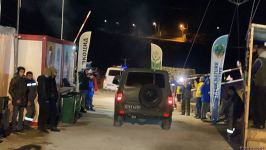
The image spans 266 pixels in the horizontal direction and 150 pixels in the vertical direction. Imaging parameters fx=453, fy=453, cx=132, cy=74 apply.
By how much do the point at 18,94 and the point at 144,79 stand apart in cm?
441

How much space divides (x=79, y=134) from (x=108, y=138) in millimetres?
919

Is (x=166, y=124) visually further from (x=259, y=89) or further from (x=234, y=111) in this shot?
(x=259, y=89)

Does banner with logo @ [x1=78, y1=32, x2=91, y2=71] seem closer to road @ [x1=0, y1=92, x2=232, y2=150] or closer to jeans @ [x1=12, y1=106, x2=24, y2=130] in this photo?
road @ [x1=0, y1=92, x2=232, y2=150]

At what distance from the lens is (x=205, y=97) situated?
1888cm

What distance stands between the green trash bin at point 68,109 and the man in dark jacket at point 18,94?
7.52 feet

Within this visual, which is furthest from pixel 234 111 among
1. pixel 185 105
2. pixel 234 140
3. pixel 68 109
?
pixel 185 105

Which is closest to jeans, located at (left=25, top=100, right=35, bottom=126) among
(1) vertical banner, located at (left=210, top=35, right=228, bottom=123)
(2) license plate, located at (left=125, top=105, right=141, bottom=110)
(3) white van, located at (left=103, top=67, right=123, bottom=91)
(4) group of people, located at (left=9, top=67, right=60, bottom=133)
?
(4) group of people, located at (left=9, top=67, right=60, bottom=133)

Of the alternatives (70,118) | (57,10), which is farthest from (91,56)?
(70,118)

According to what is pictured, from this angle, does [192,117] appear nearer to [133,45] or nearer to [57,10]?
[57,10]

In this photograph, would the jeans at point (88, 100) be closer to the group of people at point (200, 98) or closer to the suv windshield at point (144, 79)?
the group of people at point (200, 98)

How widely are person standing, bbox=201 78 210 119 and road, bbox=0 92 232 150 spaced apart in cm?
239

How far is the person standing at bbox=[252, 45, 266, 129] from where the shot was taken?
449 inches

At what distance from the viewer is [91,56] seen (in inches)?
2554

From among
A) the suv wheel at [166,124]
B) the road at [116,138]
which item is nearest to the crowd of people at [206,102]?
the road at [116,138]
